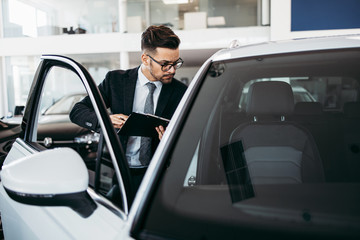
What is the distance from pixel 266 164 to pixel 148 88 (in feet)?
3.04

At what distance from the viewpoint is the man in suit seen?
A: 1.82 m

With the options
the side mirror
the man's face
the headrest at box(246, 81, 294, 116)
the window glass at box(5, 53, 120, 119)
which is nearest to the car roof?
the headrest at box(246, 81, 294, 116)

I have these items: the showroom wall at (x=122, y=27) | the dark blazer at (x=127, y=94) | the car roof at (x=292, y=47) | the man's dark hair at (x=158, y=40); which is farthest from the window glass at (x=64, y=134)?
the showroom wall at (x=122, y=27)

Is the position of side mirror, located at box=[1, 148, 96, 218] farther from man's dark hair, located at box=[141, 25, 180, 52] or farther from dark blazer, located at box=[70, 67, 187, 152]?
man's dark hair, located at box=[141, 25, 180, 52]

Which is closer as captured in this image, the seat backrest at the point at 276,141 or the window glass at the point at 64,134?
the seat backrest at the point at 276,141

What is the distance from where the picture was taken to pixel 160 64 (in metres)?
1.87

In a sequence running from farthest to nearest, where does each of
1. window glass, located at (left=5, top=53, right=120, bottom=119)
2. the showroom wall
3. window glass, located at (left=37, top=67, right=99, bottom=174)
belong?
1. window glass, located at (left=5, top=53, right=120, bottom=119)
2. the showroom wall
3. window glass, located at (left=37, top=67, right=99, bottom=174)

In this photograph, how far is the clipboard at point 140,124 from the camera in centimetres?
126

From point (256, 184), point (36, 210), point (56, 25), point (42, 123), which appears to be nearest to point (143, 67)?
point (36, 210)

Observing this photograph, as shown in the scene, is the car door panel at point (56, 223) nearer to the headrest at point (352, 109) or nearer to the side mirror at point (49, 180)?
the side mirror at point (49, 180)

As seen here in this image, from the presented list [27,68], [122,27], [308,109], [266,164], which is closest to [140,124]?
[266,164]

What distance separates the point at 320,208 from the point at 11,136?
2.58 m

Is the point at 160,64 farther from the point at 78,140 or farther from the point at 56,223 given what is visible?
the point at 78,140

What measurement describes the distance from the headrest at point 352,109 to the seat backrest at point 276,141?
18 cm
